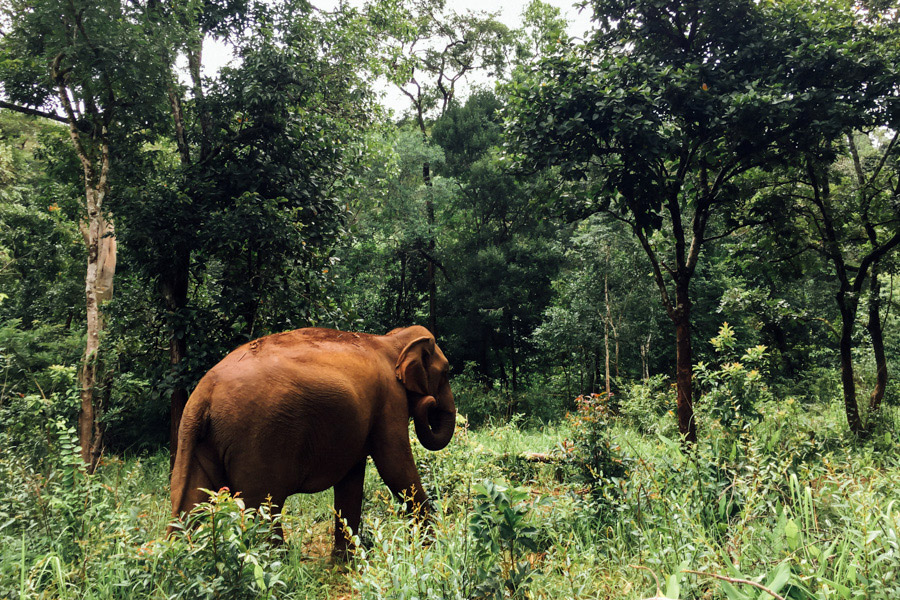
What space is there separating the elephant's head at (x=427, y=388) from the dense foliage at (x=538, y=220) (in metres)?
0.54

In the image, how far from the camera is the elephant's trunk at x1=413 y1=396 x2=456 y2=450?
173 inches

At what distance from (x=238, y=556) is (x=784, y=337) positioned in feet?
52.4

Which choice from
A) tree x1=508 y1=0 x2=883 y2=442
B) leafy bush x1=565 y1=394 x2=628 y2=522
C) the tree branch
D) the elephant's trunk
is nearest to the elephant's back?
the elephant's trunk

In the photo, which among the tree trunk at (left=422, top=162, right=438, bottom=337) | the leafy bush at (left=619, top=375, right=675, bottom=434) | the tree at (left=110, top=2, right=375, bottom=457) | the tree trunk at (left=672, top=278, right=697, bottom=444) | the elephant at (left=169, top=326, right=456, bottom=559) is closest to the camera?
the elephant at (left=169, top=326, right=456, bottom=559)

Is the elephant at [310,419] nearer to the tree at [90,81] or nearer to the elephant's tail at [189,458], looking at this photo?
the elephant's tail at [189,458]

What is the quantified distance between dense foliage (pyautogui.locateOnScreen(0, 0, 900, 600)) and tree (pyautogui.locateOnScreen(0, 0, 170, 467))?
0.12 ft

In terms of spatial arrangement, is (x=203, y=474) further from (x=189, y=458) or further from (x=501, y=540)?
(x=501, y=540)

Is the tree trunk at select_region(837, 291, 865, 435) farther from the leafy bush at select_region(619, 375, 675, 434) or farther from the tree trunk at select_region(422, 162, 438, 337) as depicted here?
the tree trunk at select_region(422, 162, 438, 337)

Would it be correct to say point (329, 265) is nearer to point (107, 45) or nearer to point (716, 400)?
point (107, 45)

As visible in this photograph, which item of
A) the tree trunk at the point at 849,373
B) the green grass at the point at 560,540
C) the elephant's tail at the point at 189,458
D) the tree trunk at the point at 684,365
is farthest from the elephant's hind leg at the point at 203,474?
the tree trunk at the point at 849,373

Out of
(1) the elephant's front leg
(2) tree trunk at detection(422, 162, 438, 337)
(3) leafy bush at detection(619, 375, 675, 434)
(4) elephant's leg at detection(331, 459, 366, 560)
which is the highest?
(2) tree trunk at detection(422, 162, 438, 337)

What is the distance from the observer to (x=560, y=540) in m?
3.60

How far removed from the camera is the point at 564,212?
7.21 m

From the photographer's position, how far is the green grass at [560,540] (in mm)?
2443
